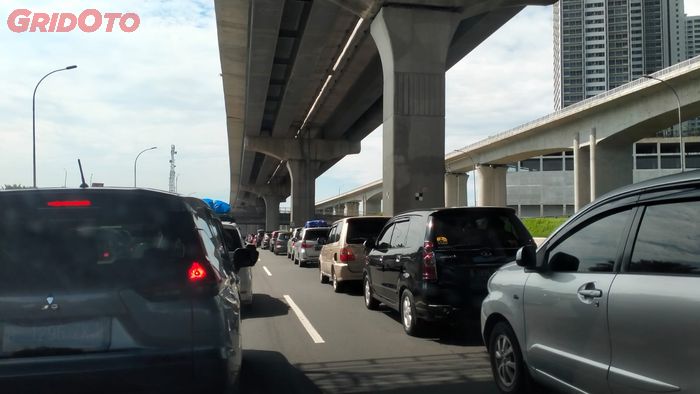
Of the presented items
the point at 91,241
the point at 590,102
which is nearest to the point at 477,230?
the point at 91,241

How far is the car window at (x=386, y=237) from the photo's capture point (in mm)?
10367

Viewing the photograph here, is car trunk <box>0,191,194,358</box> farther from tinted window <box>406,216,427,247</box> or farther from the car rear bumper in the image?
tinted window <box>406,216,427,247</box>

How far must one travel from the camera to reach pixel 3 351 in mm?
3387

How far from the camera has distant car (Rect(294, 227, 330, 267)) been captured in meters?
25.2

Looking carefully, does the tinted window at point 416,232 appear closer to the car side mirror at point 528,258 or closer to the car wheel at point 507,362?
the car wheel at point 507,362

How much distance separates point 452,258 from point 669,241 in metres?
4.60

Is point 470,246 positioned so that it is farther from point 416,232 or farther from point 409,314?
point 409,314

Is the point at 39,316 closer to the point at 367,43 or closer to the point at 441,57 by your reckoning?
the point at 441,57

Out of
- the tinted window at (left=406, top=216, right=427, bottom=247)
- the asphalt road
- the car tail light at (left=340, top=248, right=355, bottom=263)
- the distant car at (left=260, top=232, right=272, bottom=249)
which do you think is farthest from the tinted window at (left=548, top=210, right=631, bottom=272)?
the distant car at (left=260, top=232, right=272, bottom=249)

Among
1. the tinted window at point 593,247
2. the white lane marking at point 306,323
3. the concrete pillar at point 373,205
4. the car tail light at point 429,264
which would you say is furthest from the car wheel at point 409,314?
the concrete pillar at point 373,205

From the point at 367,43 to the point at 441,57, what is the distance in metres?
6.30

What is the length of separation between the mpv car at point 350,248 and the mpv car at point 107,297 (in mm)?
10183

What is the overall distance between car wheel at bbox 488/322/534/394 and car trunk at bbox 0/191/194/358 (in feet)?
9.71

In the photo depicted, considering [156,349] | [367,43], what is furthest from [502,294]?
[367,43]
